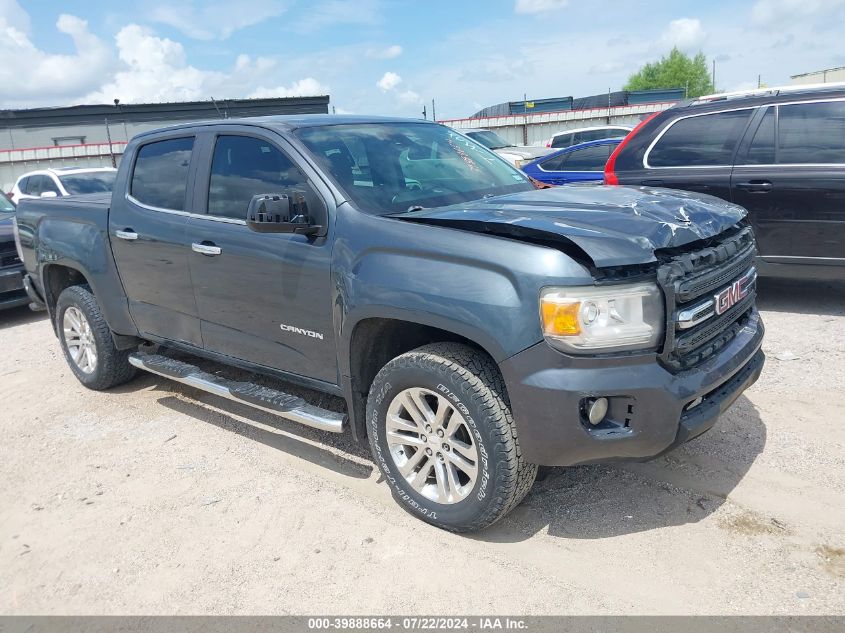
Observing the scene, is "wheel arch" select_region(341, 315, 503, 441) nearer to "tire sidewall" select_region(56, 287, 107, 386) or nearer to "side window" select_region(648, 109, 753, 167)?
"tire sidewall" select_region(56, 287, 107, 386)

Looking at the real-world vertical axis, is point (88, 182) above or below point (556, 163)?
above

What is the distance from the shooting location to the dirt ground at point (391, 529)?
2705mm

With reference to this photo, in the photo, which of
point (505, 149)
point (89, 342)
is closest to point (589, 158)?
point (89, 342)

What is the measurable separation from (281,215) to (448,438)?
1.34 m

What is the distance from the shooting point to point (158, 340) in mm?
4723

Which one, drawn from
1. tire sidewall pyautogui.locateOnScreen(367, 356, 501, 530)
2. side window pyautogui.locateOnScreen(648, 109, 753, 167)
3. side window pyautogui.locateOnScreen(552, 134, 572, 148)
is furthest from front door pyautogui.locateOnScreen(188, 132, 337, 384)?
side window pyautogui.locateOnScreen(552, 134, 572, 148)

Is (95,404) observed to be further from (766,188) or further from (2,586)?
(766,188)

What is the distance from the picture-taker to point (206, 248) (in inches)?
156

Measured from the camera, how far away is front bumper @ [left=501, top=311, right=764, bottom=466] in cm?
260

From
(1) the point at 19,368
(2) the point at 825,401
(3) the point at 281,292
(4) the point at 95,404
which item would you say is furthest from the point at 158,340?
(2) the point at 825,401

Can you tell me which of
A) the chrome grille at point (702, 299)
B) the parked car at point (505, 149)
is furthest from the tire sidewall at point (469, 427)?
the parked car at point (505, 149)

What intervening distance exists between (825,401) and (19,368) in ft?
21.6

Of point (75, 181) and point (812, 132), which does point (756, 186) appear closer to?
point (812, 132)

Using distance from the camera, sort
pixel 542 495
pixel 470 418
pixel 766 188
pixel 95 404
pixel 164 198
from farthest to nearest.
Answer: pixel 766 188
pixel 95 404
pixel 164 198
pixel 542 495
pixel 470 418
